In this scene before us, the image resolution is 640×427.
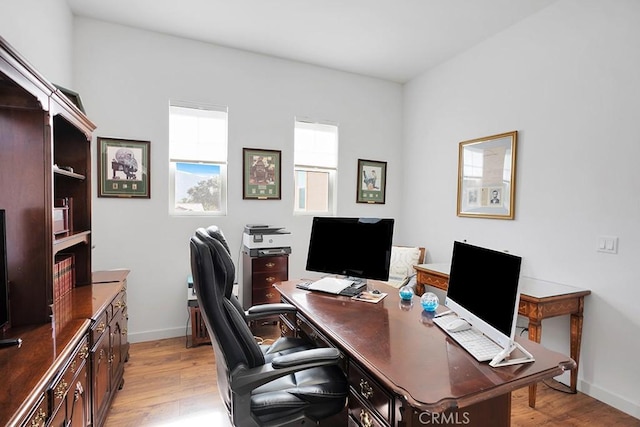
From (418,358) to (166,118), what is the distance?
3.07m

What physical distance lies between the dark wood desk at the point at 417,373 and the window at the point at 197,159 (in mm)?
2203

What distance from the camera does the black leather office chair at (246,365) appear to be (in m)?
1.25

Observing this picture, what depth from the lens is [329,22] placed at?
2914 mm

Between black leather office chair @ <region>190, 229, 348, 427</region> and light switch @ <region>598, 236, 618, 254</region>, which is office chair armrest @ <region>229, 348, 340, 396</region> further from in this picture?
light switch @ <region>598, 236, 618, 254</region>

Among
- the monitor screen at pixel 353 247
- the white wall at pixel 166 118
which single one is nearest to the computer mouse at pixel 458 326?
the monitor screen at pixel 353 247

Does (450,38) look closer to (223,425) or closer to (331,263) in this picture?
(331,263)

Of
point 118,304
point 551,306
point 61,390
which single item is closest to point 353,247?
point 551,306

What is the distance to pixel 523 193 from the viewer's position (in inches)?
112

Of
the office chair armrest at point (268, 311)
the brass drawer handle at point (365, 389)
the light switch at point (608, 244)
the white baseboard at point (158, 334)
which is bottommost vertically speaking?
the white baseboard at point (158, 334)

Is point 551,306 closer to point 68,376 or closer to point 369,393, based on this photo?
point 369,393

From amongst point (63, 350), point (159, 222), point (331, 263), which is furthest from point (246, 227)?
point (63, 350)

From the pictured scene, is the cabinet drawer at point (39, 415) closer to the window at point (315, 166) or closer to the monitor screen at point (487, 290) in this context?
the monitor screen at point (487, 290)

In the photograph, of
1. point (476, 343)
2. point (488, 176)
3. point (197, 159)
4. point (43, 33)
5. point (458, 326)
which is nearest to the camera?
point (476, 343)

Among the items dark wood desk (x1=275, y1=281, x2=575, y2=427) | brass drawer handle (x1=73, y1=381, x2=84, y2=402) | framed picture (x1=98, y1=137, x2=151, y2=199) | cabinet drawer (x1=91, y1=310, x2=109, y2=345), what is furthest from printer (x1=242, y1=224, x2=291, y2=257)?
brass drawer handle (x1=73, y1=381, x2=84, y2=402)
